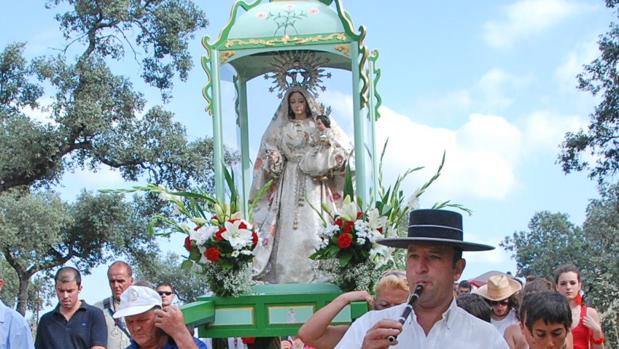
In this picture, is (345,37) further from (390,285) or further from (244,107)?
(390,285)

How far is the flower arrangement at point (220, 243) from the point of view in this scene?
8406 millimetres

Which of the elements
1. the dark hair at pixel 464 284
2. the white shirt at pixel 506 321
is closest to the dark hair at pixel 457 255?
the white shirt at pixel 506 321

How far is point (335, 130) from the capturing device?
950 centimetres

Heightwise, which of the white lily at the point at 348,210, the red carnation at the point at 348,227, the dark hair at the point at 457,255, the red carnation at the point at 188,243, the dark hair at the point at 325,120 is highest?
the dark hair at the point at 325,120

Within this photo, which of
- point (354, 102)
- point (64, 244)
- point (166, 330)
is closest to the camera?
point (166, 330)

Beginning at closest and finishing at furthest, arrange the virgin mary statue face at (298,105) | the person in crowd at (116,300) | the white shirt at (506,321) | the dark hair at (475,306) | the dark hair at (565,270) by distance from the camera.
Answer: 1. the dark hair at (475,306)
2. the white shirt at (506,321)
3. the dark hair at (565,270)
4. the person in crowd at (116,300)
5. the virgin mary statue face at (298,105)

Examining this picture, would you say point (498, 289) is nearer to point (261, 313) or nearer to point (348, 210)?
point (348, 210)

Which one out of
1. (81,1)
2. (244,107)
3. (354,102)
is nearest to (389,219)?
(354,102)

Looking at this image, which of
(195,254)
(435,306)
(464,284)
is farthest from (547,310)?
(195,254)

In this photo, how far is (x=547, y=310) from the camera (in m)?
4.73

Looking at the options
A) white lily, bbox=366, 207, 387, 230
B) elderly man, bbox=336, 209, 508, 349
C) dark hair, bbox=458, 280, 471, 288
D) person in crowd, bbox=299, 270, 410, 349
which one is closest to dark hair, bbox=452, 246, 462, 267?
elderly man, bbox=336, 209, 508, 349

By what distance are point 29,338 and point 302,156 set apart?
3.38 m

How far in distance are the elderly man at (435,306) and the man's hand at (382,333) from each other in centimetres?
18

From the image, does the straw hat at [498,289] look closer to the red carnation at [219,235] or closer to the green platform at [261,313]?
the green platform at [261,313]
